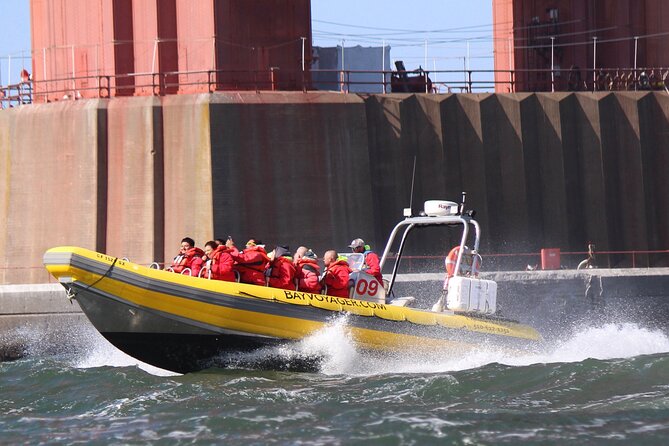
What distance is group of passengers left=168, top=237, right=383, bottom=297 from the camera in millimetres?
14633

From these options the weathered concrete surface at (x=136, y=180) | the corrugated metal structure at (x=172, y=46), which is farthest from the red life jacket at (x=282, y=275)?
the corrugated metal structure at (x=172, y=46)

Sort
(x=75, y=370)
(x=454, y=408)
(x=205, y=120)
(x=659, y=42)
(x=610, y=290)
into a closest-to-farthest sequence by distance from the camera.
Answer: (x=454, y=408) < (x=75, y=370) < (x=610, y=290) < (x=205, y=120) < (x=659, y=42)

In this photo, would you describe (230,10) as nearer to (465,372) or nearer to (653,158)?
(653,158)

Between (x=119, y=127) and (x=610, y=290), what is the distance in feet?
34.1

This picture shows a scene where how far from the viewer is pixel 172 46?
85.2 feet

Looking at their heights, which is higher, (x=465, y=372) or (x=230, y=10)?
(x=230, y=10)

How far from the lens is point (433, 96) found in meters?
26.8

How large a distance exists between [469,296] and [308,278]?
2.37 m

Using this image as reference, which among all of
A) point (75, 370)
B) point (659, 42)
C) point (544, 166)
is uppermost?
point (659, 42)

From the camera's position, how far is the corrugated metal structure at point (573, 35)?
3192 centimetres

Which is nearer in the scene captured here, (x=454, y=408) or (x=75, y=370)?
(x=454, y=408)

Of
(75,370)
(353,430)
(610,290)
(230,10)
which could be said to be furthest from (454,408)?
(230,10)

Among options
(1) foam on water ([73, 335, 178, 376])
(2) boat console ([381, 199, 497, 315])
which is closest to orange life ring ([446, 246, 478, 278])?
(2) boat console ([381, 199, 497, 315])

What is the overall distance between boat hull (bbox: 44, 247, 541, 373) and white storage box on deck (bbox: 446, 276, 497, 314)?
131 centimetres
